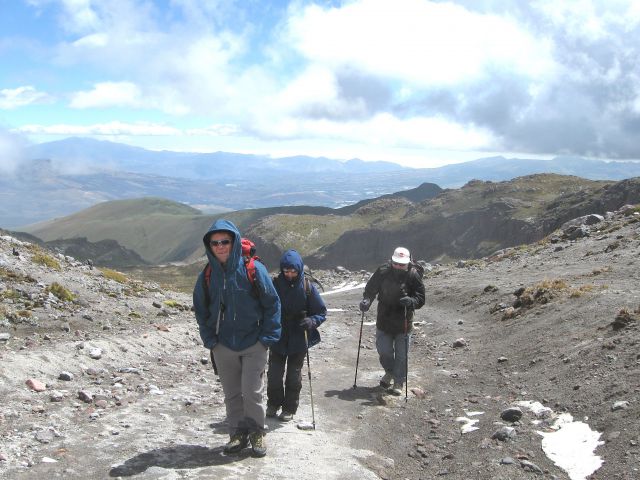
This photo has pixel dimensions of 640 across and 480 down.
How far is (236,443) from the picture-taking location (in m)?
8.11

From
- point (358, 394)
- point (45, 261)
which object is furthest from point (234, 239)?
point (45, 261)

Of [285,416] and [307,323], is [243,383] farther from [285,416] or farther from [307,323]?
[285,416]

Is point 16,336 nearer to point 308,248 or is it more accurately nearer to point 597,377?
point 597,377

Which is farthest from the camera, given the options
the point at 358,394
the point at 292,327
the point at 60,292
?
the point at 60,292

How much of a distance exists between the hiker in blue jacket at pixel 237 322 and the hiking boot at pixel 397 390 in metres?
5.03

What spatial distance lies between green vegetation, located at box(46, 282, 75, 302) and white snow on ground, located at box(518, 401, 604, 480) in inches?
611

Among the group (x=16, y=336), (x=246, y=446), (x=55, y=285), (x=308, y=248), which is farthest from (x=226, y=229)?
(x=308, y=248)

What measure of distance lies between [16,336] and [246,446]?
882 centimetres

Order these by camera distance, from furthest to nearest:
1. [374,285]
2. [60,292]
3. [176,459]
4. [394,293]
A: [60,292]
[374,285]
[394,293]
[176,459]

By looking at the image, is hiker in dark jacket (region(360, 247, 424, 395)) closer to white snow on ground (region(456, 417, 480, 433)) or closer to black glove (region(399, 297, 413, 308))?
black glove (region(399, 297, 413, 308))

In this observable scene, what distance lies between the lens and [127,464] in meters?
7.63

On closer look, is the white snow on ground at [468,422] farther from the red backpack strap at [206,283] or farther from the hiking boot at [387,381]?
the red backpack strap at [206,283]

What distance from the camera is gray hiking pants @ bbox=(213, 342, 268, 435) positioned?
7945mm

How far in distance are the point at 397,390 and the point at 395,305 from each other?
2.07 m
